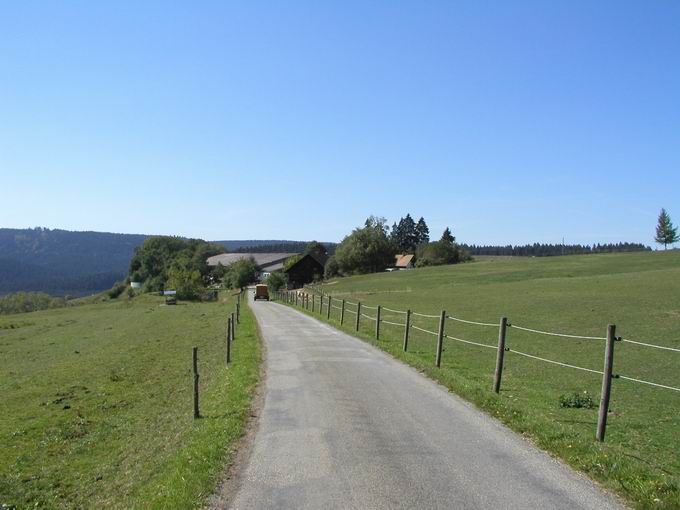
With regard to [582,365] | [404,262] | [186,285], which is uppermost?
[404,262]

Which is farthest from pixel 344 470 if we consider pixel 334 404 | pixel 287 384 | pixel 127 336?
pixel 127 336

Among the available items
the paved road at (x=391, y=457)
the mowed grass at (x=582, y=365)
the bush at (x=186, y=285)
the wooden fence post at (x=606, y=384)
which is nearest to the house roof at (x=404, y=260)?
the bush at (x=186, y=285)

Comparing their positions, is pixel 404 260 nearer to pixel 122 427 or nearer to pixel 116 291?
pixel 116 291

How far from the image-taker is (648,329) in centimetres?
2602

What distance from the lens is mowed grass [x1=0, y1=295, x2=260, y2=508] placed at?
27.0 feet

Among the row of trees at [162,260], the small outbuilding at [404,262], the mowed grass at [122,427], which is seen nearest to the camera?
the mowed grass at [122,427]

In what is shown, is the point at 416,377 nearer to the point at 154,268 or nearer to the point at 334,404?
the point at 334,404

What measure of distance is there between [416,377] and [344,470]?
7275 mm

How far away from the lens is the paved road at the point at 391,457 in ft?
21.0

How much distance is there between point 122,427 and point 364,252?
119931 mm

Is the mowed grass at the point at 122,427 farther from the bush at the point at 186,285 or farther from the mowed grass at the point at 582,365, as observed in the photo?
the bush at the point at 186,285

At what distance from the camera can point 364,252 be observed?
13288 centimetres

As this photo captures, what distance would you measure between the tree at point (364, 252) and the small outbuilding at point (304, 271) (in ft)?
22.7

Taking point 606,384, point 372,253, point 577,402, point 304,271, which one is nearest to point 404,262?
point 372,253
